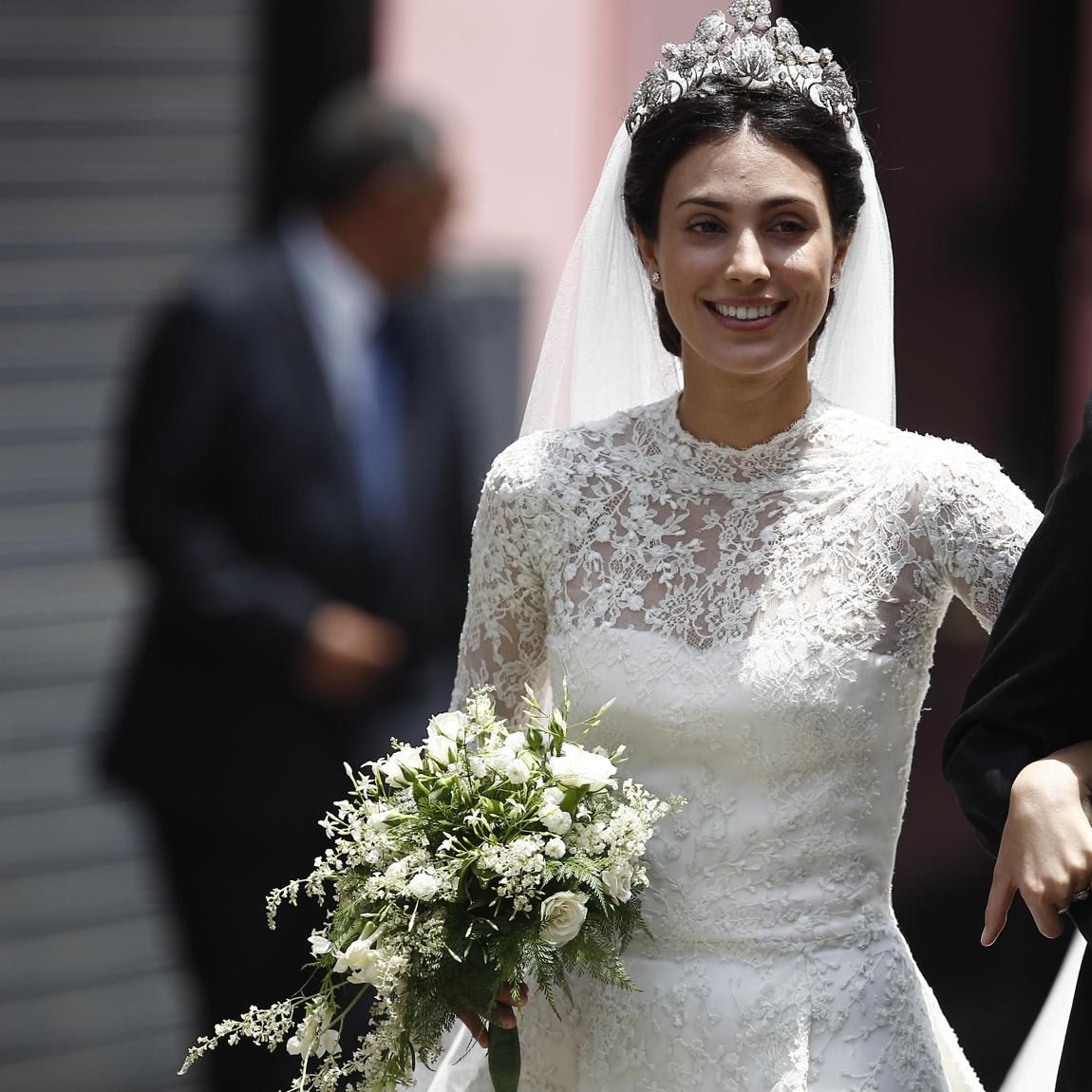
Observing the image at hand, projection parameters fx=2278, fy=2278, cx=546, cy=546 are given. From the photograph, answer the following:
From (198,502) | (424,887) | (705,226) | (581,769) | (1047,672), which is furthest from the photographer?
(198,502)

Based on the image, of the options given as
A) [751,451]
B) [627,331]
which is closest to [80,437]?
[627,331]

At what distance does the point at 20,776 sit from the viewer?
7211 millimetres

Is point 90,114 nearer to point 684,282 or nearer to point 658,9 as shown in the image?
point 658,9

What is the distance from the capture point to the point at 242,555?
6.23 m

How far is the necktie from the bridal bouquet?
3.05 m

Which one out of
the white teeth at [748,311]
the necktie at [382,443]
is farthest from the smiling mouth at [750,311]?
the necktie at [382,443]

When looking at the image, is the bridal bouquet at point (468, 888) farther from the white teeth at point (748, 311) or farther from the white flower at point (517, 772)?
the white teeth at point (748, 311)

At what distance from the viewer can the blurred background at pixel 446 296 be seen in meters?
7.15

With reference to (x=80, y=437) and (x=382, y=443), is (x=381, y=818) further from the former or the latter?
(x=80, y=437)

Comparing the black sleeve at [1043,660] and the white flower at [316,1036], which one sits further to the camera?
the white flower at [316,1036]

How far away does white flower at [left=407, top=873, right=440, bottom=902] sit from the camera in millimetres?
3123

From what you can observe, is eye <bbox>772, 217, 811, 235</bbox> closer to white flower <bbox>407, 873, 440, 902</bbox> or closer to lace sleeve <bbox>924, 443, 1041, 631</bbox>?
lace sleeve <bbox>924, 443, 1041, 631</bbox>

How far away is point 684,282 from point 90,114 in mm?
4441

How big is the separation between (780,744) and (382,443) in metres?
3.18
